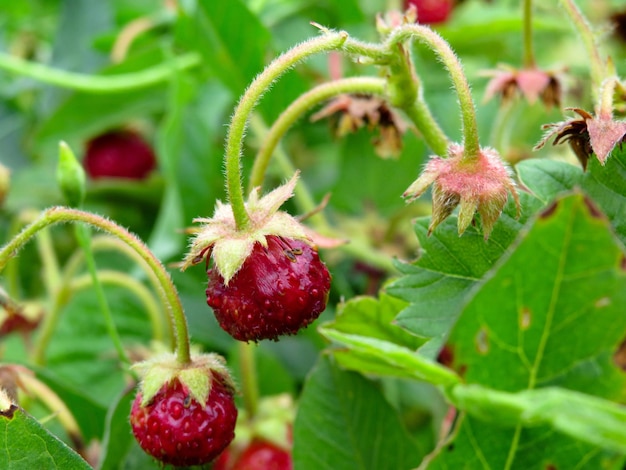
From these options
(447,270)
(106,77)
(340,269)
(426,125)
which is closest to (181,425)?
(447,270)

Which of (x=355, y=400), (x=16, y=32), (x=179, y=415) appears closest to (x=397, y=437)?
(x=355, y=400)

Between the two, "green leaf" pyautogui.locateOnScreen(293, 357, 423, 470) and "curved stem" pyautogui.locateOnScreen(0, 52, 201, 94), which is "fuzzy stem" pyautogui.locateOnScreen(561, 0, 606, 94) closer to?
"green leaf" pyautogui.locateOnScreen(293, 357, 423, 470)

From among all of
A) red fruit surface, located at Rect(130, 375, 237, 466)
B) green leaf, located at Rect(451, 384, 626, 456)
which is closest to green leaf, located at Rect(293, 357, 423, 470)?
red fruit surface, located at Rect(130, 375, 237, 466)

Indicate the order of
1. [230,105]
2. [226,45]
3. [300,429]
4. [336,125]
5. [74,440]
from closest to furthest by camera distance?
[300,429]
[74,440]
[336,125]
[226,45]
[230,105]

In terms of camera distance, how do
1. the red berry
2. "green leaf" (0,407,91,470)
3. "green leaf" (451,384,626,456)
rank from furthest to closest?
the red berry < "green leaf" (0,407,91,470) < "green leaf" (451,384,626,456)

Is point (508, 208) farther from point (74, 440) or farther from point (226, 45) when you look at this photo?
point (226, 45)
